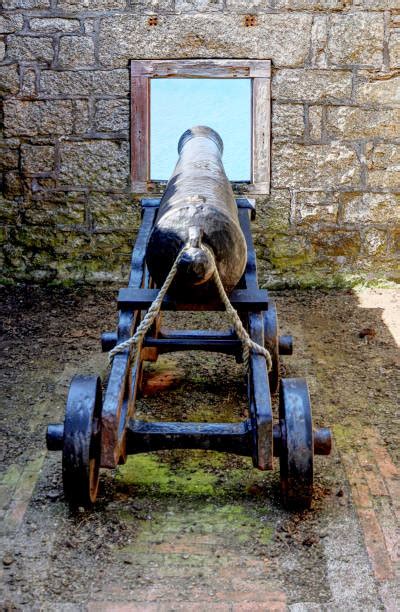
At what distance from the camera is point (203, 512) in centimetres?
338

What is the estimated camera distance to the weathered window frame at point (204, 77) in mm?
6305

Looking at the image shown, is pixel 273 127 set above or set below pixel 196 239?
above

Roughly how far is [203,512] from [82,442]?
59 centimetres

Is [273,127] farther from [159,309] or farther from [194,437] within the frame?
[194,437]

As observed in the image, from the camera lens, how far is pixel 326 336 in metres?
5.72

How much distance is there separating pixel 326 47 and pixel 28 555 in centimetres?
464

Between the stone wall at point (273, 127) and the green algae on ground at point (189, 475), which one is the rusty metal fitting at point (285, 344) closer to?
the green algae on ground at point (189, 475)

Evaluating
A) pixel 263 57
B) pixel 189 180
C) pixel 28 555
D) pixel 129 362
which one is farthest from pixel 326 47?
pixel 28 555

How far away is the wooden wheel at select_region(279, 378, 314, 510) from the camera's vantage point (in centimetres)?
323

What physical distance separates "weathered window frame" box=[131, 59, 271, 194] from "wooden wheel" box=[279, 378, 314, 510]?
11.2 ft

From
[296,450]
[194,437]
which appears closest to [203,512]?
[194,437]

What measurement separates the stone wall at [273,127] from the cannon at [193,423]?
249 cm

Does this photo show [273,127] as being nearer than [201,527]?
No

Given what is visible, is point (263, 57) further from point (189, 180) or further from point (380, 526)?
point (380, 526)
